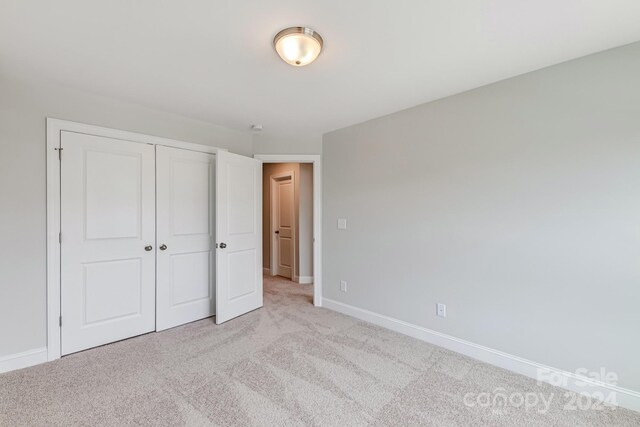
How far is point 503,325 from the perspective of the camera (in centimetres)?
215

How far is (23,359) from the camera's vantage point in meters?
2.10

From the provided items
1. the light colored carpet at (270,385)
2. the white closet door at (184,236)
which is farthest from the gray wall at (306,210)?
the light colored carpet at (270,385)

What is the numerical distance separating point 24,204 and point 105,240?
60 cm

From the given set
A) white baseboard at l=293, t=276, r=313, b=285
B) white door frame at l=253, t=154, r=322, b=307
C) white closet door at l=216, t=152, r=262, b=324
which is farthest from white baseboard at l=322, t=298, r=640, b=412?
white baseboard at l=293, t=276, r=313, b=285

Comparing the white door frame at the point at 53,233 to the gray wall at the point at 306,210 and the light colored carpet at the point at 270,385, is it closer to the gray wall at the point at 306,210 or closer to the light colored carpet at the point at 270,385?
the light colored carpet at the point at 270,385

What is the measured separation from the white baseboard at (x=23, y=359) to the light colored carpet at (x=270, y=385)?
70mm

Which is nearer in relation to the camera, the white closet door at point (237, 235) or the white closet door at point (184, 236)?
the white closet door at point (184, 236)

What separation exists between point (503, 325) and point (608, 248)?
2.91ft

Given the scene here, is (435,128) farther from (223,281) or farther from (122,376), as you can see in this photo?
(122,376)

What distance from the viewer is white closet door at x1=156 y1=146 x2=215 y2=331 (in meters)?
2.81

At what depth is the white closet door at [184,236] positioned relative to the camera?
111 inches

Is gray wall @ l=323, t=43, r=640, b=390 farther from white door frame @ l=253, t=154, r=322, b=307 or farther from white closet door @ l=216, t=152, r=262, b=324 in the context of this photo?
white closet door @ l=216, t=152, r=262, b=324

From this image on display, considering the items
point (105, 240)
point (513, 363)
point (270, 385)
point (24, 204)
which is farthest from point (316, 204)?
point (24, 204)

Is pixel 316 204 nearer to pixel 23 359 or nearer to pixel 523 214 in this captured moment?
pixel 523 214
